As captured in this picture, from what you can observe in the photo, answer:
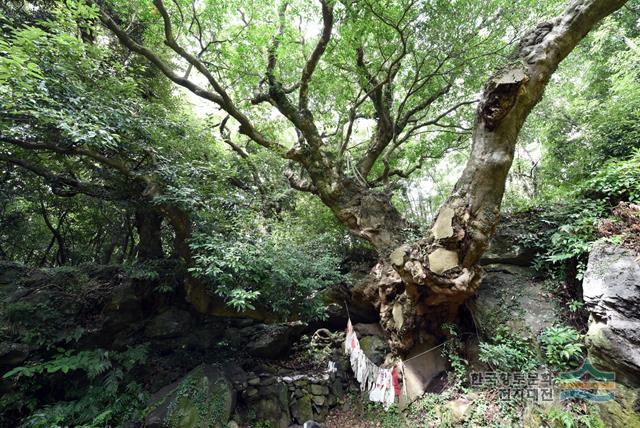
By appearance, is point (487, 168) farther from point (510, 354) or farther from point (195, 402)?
point (195, 402)

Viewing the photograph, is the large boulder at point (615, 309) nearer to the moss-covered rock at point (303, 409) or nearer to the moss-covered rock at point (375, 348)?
the moss-covered rock at point (375, 348)

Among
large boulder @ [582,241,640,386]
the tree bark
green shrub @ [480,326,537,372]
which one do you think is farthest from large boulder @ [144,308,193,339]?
large boulder @ [582,241,640,386]

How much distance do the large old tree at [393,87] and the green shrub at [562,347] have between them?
1.16 m

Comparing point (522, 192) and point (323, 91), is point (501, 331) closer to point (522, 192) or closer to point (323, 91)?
point (323, 91)

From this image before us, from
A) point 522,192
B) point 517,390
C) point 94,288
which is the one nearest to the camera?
point 517,390

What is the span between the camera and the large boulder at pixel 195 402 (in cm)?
422

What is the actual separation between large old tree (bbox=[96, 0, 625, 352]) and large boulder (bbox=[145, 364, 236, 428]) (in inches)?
60.0

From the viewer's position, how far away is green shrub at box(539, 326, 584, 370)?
3.67 metres

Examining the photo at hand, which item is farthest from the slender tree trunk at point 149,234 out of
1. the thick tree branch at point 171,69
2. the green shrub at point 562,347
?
the green shrub at point 562,347

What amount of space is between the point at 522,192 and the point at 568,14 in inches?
350

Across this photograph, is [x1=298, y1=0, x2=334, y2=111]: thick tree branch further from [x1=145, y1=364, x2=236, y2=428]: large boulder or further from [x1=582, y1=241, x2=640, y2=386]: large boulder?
[x1=145, y1=364, x2=236, y2=428]: large boulder

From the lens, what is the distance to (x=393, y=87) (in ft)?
24.6

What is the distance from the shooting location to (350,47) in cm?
608

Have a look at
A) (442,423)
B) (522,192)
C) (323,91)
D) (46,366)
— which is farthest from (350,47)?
(522,192)
